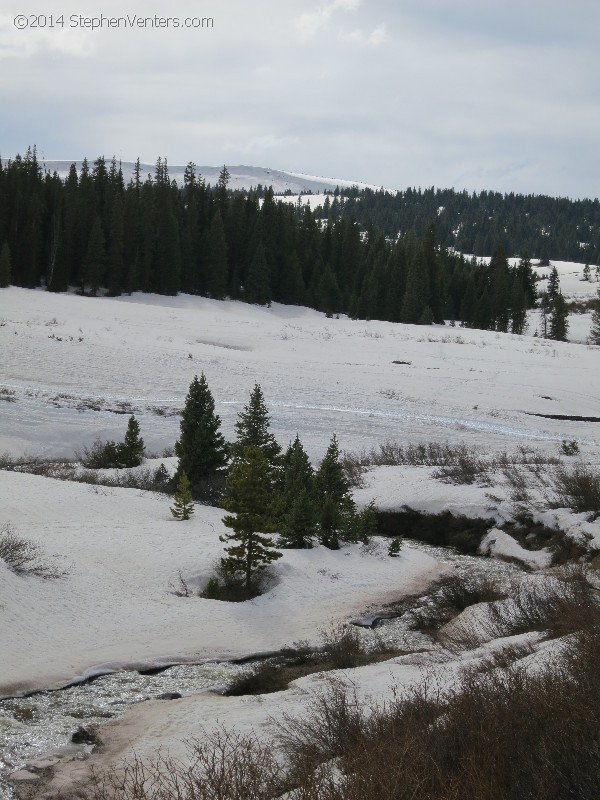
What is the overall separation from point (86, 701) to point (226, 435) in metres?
16.8

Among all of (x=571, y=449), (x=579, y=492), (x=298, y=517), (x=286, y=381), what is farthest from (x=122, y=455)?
(x=571, y=449)

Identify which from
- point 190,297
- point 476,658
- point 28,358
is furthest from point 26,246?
point 476,658

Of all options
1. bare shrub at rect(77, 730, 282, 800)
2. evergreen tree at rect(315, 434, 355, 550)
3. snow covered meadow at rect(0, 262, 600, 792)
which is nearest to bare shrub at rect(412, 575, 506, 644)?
snow covered meadow at rect(0, 262, 600, 792)

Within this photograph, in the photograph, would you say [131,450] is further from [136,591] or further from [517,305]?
[517,305]

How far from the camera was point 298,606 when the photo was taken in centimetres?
1304

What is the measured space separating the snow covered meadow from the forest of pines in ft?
21.8

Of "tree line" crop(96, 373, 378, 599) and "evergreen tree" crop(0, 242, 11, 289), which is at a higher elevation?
"evergreen tree" crop(0, 242, 11, 289)

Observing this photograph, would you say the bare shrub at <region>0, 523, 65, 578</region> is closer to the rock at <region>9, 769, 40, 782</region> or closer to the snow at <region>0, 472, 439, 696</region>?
the snow at <region>0, 472, 439, 696</region>

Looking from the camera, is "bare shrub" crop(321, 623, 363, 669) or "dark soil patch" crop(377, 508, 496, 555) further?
"dark soil patch" crop(377, 508, 496, 555)

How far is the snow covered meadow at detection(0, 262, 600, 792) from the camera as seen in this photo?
10.5m

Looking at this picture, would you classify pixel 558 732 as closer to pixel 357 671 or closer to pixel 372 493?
pixel 357 671

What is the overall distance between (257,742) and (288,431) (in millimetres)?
20113

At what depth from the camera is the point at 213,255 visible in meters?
66.8

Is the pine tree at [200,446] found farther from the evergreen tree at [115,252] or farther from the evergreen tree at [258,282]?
the evergreen tree at [258,282]
